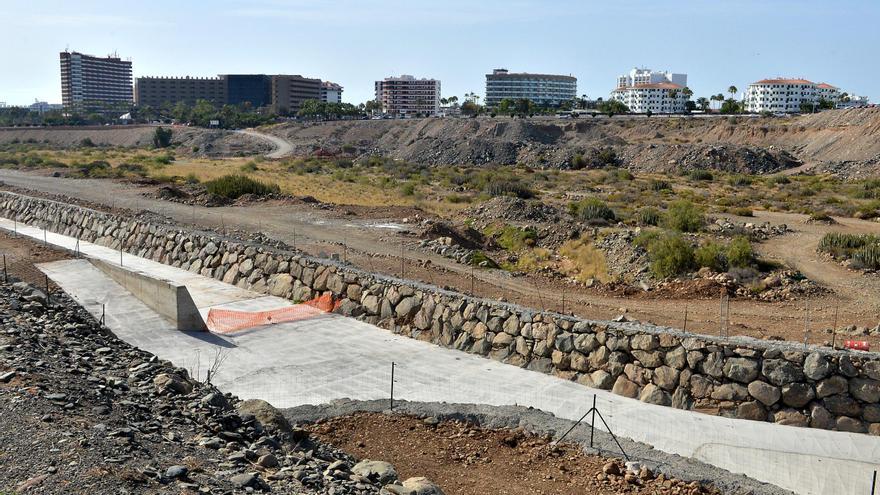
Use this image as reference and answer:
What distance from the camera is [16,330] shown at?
11.8 m

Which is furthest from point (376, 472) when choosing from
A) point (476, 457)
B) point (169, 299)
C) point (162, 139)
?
point (162, 139)

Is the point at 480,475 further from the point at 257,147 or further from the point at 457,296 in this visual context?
the point at 257,147

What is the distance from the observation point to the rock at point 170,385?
10336 millimetres

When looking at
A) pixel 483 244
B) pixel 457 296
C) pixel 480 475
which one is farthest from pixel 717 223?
pixel 480 475

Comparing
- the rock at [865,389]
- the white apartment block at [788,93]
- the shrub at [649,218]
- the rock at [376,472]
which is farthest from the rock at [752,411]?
the white apartment block at [788,93]

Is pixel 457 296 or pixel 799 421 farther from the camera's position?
pixel 457 296

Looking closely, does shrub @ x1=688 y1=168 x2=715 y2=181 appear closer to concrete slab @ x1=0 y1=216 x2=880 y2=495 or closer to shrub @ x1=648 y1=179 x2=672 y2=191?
shrub @ x1=648 y1=179 x2=672 y2=191

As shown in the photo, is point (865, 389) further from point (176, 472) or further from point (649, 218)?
point (649, 218)

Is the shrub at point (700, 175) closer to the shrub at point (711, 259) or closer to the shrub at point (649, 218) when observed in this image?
the shrub at point (649, 218)

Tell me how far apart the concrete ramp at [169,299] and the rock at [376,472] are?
8835 millimetres

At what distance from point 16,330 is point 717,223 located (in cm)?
3066

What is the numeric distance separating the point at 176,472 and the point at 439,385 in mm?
6872

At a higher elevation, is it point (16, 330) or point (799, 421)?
point (16, 330)

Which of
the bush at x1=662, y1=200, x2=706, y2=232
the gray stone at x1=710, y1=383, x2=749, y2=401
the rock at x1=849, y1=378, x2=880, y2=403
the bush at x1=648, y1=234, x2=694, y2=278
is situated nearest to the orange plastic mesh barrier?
the gray stone at x1=710, y1=383, x2=749, y2=401
